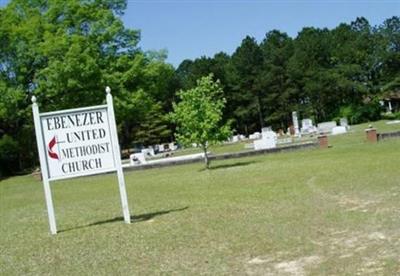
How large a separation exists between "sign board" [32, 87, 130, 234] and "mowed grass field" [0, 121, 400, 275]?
3.39 feet

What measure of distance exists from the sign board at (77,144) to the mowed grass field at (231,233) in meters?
1.03

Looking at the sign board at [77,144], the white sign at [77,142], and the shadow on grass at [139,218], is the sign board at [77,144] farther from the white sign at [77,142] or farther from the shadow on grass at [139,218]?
the shadow on grass at [139,218]

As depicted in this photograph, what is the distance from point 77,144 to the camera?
11.2 metres

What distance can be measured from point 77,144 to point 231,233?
3782 mm

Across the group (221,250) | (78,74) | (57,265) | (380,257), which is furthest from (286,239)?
(78,74)

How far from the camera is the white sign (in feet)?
36.3

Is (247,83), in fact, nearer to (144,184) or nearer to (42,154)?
(144,184)

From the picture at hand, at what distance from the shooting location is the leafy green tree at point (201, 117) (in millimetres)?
24953

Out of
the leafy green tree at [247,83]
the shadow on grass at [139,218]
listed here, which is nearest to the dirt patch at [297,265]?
the shadow on grass at [139,218]

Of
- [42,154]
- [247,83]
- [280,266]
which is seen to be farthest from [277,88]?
[280,266]

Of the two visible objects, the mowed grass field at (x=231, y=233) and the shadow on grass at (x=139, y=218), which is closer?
the mowed grass field at (x=231, y=233)

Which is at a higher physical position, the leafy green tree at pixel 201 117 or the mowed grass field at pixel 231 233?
the leafy green tree at pixel 201 117

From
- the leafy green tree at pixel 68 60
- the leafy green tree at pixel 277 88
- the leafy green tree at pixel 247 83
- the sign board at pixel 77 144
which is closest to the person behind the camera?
the sign board at pixel 77 144

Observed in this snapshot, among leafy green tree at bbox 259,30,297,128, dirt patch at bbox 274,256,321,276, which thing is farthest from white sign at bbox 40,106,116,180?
leafy green tree at bbox 259,30,297,128
